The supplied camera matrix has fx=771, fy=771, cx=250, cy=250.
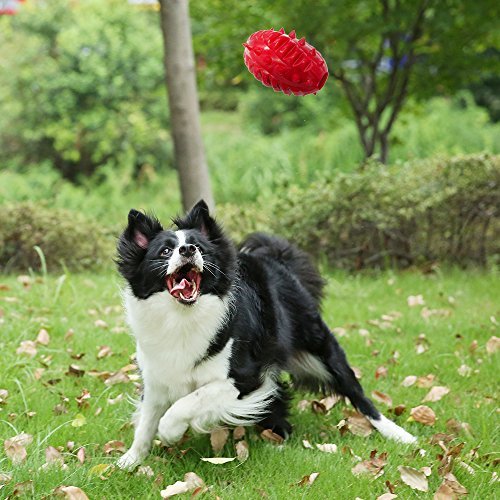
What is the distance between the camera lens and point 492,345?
4.75 meters

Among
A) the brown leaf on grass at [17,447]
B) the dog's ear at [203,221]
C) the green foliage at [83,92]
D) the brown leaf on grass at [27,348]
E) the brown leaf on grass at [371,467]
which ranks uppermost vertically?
the green foliage at [83,92]

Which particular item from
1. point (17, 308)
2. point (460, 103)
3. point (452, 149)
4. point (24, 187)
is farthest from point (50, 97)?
point (460, 103)

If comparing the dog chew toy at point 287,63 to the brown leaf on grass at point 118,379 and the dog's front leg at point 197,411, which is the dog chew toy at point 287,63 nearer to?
the dog's front leg at point 197,411

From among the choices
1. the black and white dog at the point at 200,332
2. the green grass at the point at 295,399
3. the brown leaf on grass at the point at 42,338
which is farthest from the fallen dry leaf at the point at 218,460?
the brown leaf on grass at the point at 42,338

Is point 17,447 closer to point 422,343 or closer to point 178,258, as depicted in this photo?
point 178,258

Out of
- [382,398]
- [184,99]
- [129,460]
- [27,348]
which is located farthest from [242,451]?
[184,99]

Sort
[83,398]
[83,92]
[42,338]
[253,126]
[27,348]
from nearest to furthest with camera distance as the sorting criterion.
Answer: [83,398] → [27,348] → [42,338] → [83,92] → [253,126]

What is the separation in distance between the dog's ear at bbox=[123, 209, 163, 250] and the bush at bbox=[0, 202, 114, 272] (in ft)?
12.4

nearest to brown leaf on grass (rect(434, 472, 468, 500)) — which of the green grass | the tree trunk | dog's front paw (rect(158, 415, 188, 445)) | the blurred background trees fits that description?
the green grass

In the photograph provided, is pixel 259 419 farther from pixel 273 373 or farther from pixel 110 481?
pixel 110 481

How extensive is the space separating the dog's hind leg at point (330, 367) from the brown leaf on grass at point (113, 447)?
2.99ft

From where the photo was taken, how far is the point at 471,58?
326 inches

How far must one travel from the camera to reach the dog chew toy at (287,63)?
2633 mm

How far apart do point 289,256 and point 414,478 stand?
Answer: 139 centimetres
